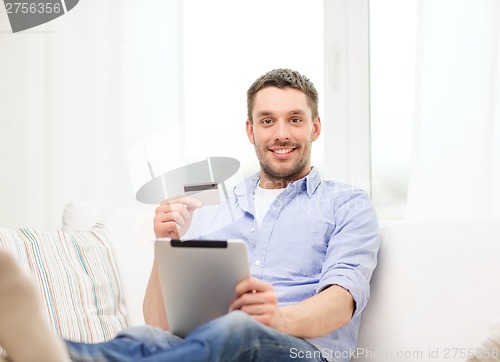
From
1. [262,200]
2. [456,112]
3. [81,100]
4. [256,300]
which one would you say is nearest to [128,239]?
[262,200]

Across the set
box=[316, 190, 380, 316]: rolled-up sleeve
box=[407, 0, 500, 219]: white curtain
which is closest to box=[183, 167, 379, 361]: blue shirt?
box=[316, 190, 380, 316]: rolled-up sleeve

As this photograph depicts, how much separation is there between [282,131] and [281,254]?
38 cm

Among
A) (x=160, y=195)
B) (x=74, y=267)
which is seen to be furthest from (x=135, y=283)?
(x=160, y=195)

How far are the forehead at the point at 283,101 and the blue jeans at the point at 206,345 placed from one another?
31.0 inches

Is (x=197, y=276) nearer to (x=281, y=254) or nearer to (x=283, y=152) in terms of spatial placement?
(x=281, y=254)

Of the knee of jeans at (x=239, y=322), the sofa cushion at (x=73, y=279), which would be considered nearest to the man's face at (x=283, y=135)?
the sofa cushion at (x=73, y=279)

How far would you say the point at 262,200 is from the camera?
1938 mm

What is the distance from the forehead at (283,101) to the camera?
1.93m

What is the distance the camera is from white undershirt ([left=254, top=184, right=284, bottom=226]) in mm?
1889

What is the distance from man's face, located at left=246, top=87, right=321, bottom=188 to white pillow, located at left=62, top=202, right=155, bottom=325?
0.42 meters

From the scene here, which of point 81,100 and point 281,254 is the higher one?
point 81,100

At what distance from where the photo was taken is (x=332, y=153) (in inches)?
119

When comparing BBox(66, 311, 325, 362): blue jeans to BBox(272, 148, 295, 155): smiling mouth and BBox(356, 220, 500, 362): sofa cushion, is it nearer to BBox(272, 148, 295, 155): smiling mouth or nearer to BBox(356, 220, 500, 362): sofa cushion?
BBox(356, 220, 500, 362): sofa cushion

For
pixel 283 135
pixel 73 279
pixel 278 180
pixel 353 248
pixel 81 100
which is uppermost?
pixel 81 100
